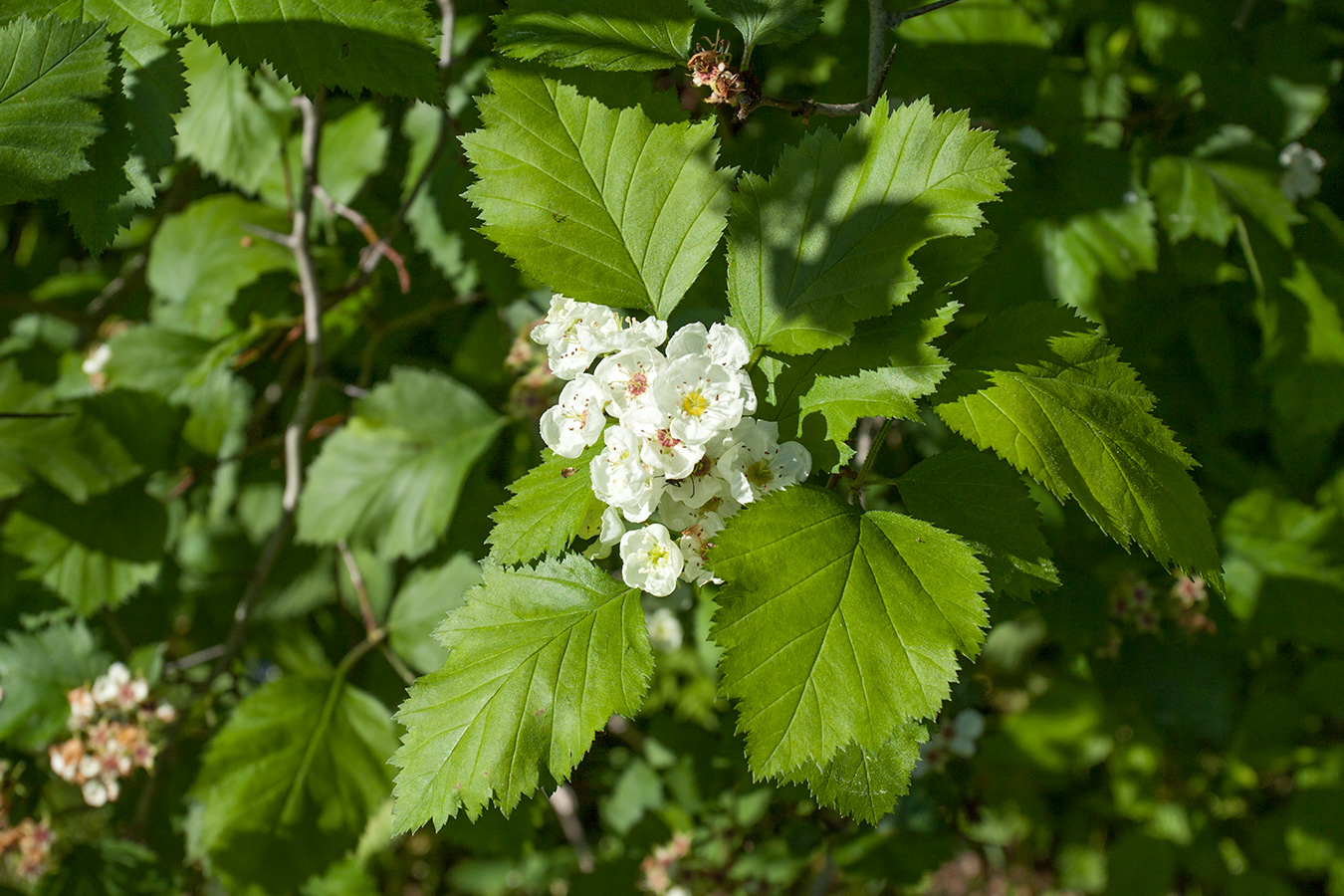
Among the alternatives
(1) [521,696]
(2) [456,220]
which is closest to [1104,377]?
(1) [521,696]

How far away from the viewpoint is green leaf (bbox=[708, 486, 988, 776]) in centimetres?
98

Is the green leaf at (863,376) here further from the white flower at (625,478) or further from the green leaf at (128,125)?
the green leaf at (128,125)

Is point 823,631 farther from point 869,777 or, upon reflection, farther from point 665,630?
point 665,630

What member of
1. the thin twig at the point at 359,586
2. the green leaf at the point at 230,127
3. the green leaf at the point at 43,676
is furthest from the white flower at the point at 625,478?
the green leaf at the point at 43,676

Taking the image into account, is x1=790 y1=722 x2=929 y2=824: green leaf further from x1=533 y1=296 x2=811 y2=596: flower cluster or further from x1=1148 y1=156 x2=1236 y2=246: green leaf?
x1=1148 y1=156 x2=1236 y2=246: green leaf

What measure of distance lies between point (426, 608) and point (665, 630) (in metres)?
0.80

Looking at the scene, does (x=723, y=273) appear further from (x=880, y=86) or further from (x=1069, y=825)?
(x=1069, y=825)

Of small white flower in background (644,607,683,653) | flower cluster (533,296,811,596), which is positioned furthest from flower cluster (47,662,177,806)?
flower cluster (533,296,811,596)

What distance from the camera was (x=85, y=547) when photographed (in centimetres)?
241

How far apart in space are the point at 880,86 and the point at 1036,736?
2623mm

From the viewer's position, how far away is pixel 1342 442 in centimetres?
266

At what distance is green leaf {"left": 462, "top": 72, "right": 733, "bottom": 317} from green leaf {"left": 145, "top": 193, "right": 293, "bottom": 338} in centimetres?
159

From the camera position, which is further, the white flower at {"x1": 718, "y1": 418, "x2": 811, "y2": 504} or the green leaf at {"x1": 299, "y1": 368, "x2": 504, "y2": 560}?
the green leaf at {"x1": 299, "y1": 368, "x2": 504, "y2": 560}

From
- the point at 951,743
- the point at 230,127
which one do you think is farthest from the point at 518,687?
the point at 230,127
